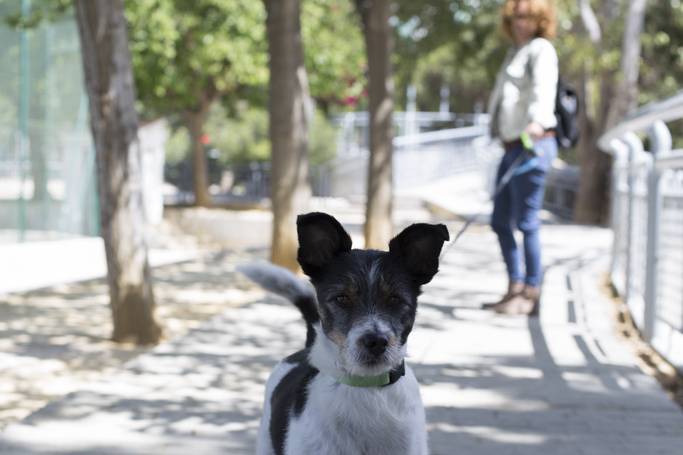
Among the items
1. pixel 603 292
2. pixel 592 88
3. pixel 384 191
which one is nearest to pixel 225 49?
pixel 592 88

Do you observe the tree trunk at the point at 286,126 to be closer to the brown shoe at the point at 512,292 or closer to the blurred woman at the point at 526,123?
the brown shoe at the point at 512,292

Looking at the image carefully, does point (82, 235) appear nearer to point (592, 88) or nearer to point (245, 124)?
point (592, 88)

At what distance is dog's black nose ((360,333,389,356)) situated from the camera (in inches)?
118

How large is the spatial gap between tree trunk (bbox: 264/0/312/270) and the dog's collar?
8856mm

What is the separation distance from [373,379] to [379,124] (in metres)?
11.8

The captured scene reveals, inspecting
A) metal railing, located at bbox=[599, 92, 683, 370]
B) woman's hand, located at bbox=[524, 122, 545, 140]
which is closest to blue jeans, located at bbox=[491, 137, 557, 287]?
woman's hand, located at bbox=[524, 122, 545, 140]

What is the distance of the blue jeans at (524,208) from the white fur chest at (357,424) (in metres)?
4.96

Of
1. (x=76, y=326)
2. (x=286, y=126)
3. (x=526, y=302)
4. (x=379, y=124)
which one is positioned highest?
(x=379, y=124)

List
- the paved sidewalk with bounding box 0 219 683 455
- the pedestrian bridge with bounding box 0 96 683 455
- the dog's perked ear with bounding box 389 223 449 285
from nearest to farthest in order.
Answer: the dog's perked ear with bounding box 389 223 449 285
the paved sidewalk with bounding box 0 219 683 455
the pedestrian bridge with bounding box 0 96 683 455

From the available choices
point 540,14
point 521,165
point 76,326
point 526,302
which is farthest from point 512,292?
point 76,326

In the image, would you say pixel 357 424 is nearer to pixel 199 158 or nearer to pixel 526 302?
pixel 526 302

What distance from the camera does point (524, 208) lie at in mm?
8055

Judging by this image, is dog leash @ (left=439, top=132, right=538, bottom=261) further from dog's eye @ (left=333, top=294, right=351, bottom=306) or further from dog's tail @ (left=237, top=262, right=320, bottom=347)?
dog's eye @ (left=333, top=294, right=351, bottom=306)

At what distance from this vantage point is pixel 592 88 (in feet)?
78.5
